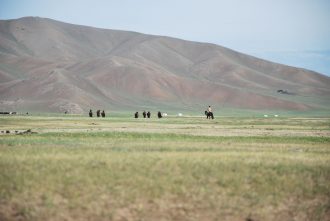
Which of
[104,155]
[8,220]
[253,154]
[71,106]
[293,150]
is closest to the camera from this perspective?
[8,220]

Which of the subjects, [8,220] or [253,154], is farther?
[253,154]

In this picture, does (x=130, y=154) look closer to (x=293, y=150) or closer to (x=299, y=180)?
(x=299, y=180)

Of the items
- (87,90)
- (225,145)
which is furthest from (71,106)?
(225,145)

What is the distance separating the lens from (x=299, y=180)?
2627cm

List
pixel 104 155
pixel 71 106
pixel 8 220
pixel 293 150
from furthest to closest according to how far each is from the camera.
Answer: pixel 71 106 < pixel 293 150 < pixel 104 155 < pixel 8 220

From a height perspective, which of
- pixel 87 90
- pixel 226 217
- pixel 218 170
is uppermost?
pixel 87 90

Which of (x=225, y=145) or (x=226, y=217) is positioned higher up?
(x=225, y=145)

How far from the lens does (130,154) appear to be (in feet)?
95.9

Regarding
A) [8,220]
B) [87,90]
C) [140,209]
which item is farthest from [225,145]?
[87,90]

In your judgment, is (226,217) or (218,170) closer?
(226,217)

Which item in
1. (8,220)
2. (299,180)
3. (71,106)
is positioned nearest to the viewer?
(8,220)

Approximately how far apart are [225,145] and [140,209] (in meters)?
14.8

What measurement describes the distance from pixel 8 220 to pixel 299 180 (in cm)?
1360

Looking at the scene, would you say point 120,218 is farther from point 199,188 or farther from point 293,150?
point 293,150
